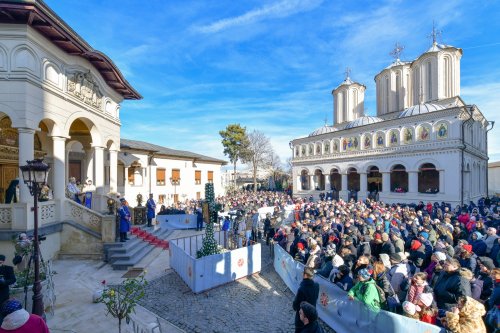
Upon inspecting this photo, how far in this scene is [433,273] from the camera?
5.95m

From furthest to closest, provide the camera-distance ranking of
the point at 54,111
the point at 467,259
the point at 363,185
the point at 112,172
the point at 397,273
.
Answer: the point at 363,185
the point at 112,172
the point at 54,111
the point at 467,259
the point at 397,273

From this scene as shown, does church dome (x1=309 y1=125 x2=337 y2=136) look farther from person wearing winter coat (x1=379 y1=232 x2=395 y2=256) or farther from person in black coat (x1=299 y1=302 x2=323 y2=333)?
person in black coat (x1=299 y1=302 x2=323 y2=333)

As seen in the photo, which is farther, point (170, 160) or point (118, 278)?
point (170, 160)

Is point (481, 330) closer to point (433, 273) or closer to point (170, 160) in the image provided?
point (433, 273)

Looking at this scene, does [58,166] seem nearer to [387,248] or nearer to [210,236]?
[210,236]

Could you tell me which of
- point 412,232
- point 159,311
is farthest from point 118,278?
point 412,232

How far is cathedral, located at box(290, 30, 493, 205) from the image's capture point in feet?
74.3

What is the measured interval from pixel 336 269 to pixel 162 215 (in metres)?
14.2

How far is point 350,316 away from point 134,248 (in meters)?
9.20

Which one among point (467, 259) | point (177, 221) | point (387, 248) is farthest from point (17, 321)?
point (177, 221)

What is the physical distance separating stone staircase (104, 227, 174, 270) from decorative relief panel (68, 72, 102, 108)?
21.8 ft

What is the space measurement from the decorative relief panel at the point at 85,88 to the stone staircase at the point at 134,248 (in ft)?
21.8

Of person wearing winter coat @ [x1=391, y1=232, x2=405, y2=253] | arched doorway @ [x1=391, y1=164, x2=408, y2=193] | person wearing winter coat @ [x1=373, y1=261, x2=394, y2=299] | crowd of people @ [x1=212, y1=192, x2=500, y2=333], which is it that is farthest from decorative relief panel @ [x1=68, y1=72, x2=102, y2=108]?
arched doorway @ [x1=391, y1=164, x2=408, y2=193]

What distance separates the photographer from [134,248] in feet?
37.4
